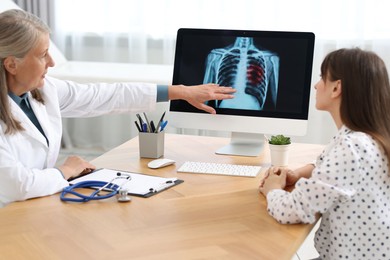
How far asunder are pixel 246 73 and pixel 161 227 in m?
0.92

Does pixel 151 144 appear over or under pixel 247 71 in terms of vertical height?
under

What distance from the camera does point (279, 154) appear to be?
2.15 meters

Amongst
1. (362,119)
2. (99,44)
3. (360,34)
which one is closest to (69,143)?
(99,44)

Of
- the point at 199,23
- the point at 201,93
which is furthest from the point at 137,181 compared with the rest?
the point at 199,23

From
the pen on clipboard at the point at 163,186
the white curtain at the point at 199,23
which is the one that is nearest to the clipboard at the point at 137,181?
the pen on clipboard at the point at 163,186

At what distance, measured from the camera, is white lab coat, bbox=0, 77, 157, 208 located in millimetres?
1770

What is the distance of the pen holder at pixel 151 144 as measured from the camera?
2221 millimetres

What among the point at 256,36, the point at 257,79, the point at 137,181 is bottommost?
the point at 137,181

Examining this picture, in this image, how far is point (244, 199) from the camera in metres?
1.82

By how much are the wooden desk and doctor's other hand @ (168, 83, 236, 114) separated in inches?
16.2

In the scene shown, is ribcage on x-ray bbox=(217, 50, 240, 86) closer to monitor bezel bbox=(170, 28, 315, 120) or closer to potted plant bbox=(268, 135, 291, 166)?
monitor bezel bbox=(170, 28, 315, 120)

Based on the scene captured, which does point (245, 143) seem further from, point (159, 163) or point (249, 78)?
point (159, 163)

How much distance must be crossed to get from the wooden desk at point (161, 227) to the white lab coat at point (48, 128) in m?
0.05

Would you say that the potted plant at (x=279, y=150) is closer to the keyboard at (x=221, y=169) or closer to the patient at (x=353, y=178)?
the keyboard at (x=221, y=169)
